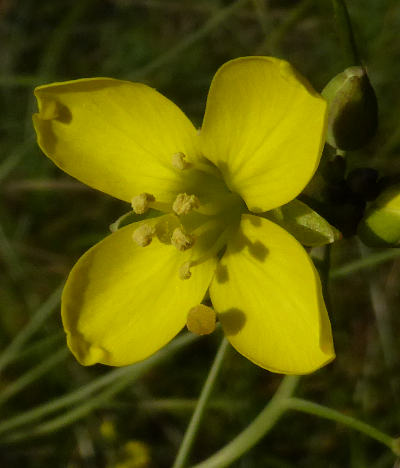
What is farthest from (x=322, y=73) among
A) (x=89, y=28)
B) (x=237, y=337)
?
(x=237, y=337)

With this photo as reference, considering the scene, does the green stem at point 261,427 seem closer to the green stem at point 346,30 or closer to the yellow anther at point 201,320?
the yellow anther at point 201,320

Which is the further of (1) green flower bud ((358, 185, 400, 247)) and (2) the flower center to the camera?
(2) the flower center

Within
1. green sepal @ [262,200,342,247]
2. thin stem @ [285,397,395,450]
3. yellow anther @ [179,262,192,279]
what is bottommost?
thin stem @ [285,397,395,450]

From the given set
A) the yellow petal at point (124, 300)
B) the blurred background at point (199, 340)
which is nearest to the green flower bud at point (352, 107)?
the yellow petal at point (124, 300)

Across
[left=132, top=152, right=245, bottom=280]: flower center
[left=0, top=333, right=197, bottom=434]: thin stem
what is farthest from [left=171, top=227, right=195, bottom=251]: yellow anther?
[left=0, top=333, right=197, bottom=434]: thin stem

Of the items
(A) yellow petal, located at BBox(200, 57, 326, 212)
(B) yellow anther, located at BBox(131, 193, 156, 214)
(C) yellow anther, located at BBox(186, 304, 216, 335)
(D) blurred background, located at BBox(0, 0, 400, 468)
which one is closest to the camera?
(A) yellow petal, located at BBox(200, 57, 326, 212)

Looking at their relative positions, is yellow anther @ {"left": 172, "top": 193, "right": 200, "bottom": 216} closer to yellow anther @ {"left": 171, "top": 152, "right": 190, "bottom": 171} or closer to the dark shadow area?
yellow anther @ {"left": 171, "top": 152, "right": 190, "bottom": 171}
